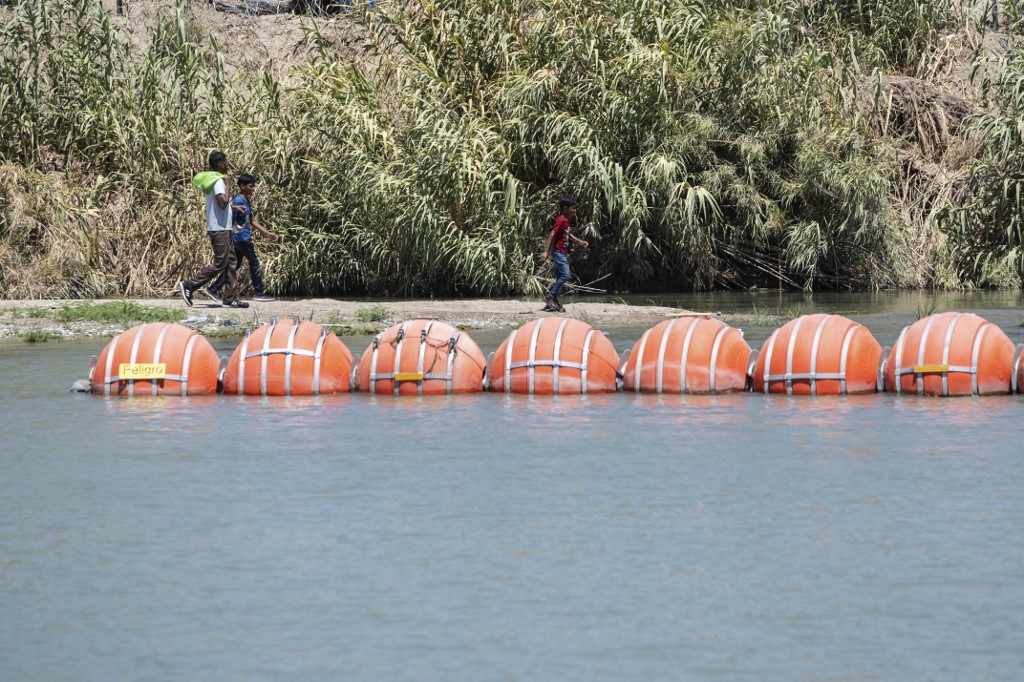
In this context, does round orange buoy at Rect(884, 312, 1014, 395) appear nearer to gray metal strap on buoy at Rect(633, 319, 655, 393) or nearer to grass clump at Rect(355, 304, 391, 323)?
gray metal strap on buoy at Rect(633, 319, 655, 393)

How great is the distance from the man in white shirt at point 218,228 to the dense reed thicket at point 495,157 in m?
4.26

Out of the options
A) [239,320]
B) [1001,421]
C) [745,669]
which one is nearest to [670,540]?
[745,669]

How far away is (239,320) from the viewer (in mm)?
18031

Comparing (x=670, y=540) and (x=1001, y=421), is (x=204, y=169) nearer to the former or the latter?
(x=1001, y=421)

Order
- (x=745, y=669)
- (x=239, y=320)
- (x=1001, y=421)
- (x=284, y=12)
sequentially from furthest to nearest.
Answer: (x=284, y=12) < (x=239, y=320) < (x=1001, y=421) < (x=745, y=669)

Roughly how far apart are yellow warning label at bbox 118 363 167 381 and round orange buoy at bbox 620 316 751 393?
12.3ft

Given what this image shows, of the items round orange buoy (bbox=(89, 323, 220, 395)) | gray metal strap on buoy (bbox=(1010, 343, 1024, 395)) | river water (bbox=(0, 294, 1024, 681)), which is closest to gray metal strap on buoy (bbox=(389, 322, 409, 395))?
river water (bbox=(0, 294, 1024, 681))

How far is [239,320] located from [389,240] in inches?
237

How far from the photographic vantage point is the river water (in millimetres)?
5660

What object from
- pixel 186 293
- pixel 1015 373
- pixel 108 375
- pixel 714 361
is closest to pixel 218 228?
pixel 186 293

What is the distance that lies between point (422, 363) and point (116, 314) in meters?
6.99

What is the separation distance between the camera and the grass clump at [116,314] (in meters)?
18.1

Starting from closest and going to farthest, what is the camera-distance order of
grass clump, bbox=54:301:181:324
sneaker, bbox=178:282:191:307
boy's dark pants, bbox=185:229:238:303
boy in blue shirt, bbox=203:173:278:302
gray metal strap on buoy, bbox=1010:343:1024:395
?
gray metal strap on buoy, bbox=1010:343:1024:395
grass clump, bbox=54:301:181:324
boy's dark pants, bbox=185:229:238:303
sneaker, bbox=178:282:191:307
boy in blue shirt, bbox=203:173:278:302

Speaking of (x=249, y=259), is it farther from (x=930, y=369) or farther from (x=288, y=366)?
(x=930, y=369)
